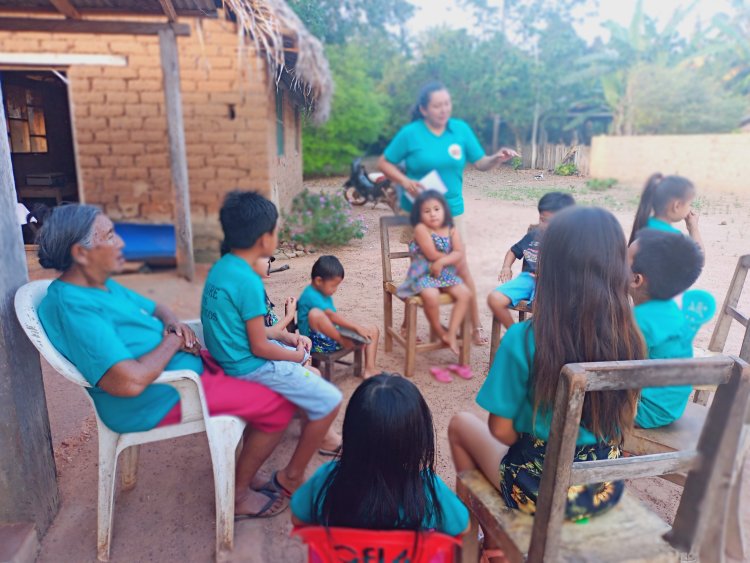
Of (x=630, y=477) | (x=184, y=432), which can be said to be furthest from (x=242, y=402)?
(x=630, y=477)

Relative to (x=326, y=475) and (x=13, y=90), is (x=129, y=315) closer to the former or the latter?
(x=326, y=475)

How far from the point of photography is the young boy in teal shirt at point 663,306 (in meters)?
1.37

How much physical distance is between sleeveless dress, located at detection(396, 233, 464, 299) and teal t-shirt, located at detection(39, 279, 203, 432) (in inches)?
34.8

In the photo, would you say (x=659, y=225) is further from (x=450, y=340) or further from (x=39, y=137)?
(x=39, y=137)

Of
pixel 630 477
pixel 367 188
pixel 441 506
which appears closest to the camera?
pixel 630 477

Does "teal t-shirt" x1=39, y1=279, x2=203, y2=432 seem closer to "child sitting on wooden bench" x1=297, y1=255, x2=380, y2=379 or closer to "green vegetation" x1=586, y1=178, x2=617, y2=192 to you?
"child sitting on wooden bench" x1=297, y1=255, x2=380, y2=379

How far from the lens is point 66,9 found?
2422 millimetres

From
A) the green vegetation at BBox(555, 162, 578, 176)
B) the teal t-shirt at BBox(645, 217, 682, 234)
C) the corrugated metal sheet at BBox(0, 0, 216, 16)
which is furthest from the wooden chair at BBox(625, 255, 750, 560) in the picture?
the corrugated metal sheet at BBox(0, 0, 216, 16)

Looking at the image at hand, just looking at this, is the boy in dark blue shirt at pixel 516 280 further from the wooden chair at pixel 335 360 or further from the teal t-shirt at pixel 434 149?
the wooden chair at pixel 335 360

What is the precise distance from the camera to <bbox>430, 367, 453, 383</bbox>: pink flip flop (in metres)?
2.63

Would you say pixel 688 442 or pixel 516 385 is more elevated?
pixel 516 385

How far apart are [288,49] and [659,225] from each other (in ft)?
5.32

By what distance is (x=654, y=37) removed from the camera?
1.61 m

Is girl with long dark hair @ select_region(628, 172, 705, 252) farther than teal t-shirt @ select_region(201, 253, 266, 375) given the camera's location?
Yes
